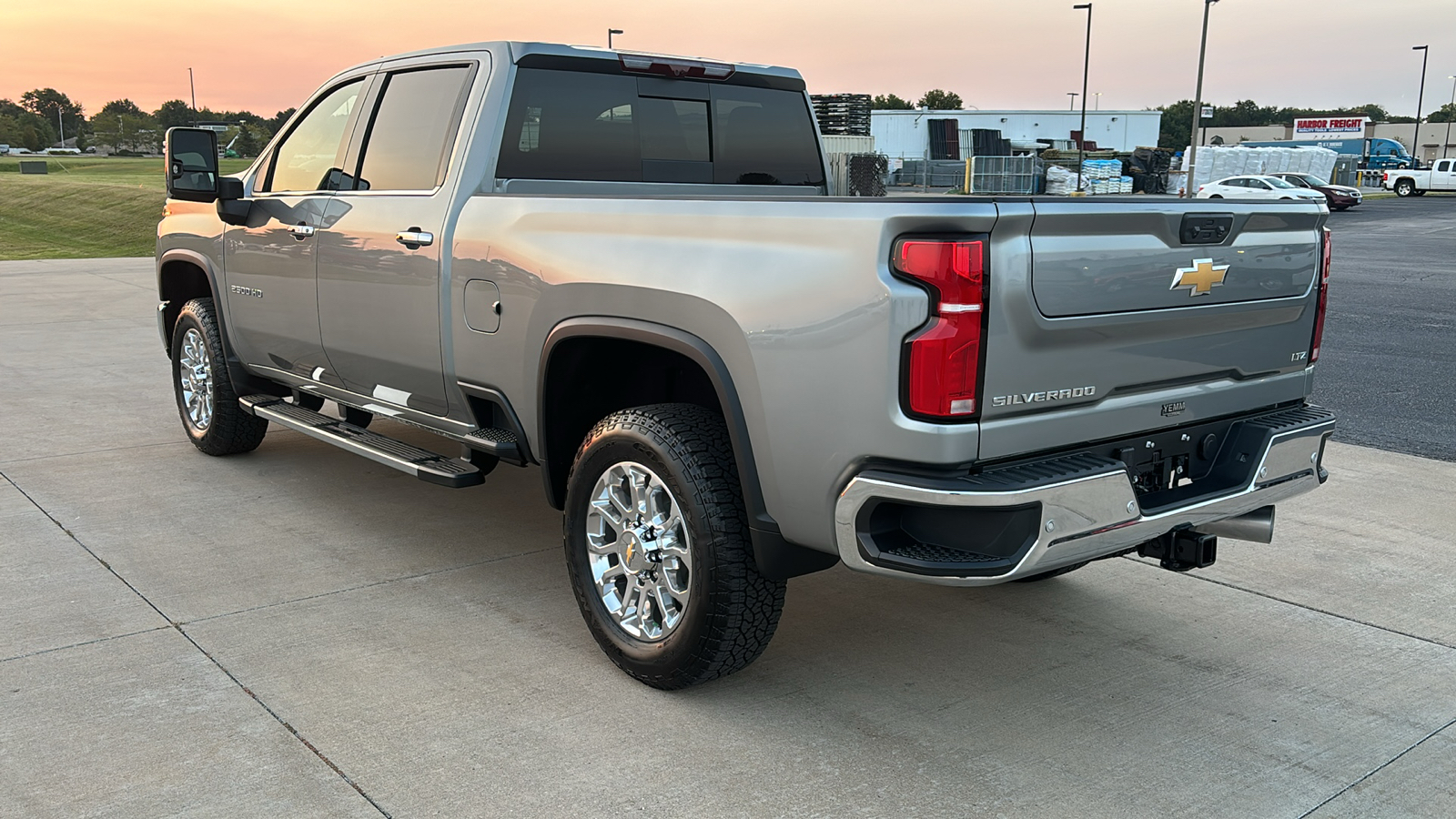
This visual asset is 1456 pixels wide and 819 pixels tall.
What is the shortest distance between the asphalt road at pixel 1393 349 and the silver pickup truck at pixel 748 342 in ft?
15.1

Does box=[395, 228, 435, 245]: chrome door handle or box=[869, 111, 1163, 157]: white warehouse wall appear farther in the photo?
box=[869, 111, 1163, 157]: white warehouse wall

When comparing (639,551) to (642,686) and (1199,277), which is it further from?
(1199,277)

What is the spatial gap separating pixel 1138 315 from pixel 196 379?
5.42 m

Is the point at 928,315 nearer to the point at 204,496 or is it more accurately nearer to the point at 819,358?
the point at 819,358

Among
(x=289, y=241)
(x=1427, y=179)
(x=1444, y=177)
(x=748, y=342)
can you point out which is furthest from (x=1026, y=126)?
(x=748, y=342)

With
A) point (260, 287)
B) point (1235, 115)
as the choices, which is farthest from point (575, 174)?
point (1235, 115)

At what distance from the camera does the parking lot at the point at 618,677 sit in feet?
10.4

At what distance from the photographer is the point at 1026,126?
61.4 metres

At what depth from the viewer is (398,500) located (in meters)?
5.97

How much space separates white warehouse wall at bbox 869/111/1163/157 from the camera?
185 ft

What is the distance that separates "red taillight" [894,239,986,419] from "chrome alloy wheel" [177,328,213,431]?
4813mm

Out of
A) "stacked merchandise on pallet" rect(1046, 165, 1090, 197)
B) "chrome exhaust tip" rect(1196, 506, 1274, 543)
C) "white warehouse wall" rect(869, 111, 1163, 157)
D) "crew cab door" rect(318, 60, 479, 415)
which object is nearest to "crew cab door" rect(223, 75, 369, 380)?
"crew cab door" rect(318, 60, 479, 415)

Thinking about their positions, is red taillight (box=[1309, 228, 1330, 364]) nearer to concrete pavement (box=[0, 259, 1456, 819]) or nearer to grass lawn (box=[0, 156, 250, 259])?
concrete pavement (box=[0, 259, 1456, 819])

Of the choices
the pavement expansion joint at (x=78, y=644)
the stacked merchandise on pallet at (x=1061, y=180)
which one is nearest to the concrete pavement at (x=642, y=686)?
the pavement expansion joint at (x=78, y=644)
